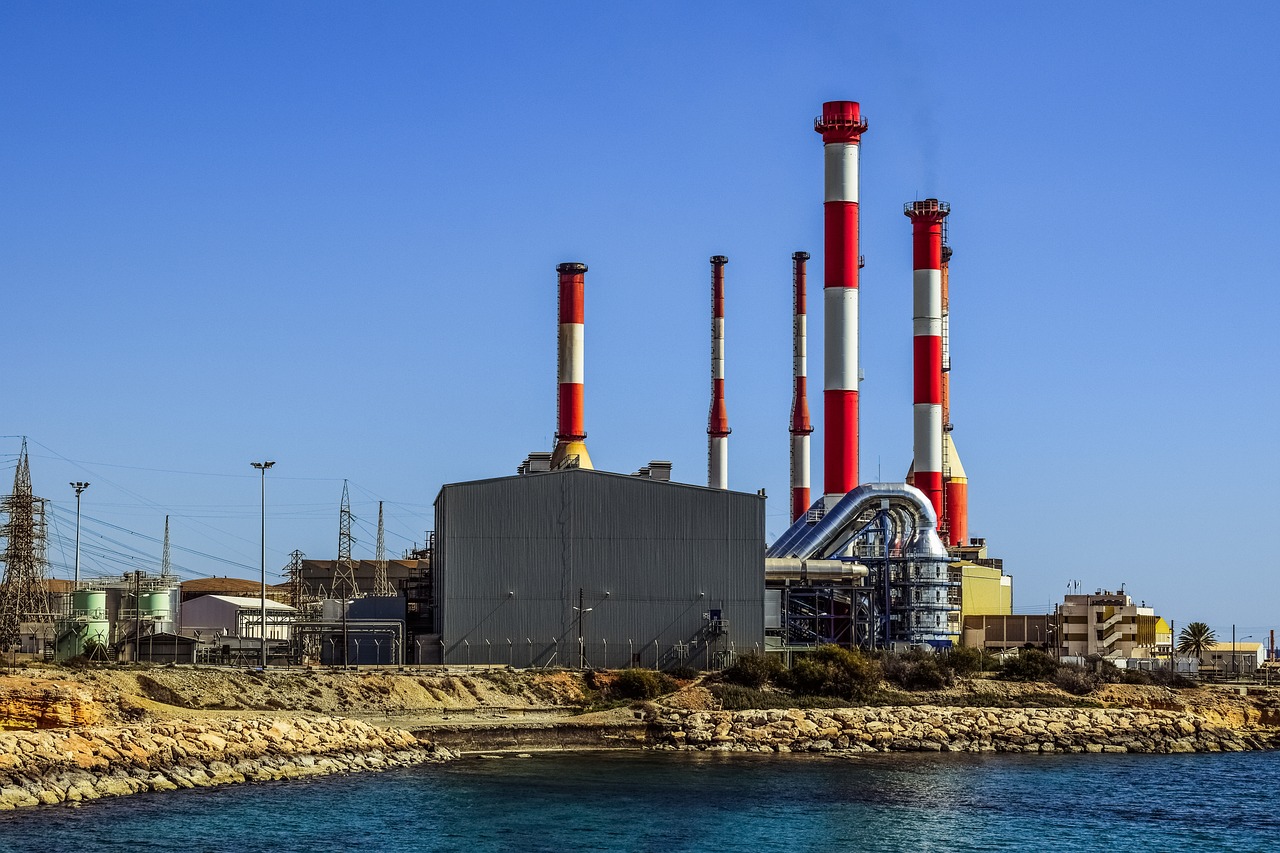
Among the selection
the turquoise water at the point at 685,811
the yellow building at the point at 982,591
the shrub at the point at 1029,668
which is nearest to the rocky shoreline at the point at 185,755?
the turquoise water at the point at 685,811

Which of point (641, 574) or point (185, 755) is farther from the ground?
point (641, 574)

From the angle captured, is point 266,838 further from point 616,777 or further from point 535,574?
point 535,574

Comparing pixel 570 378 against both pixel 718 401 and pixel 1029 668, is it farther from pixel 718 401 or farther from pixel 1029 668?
pixel 1029 668

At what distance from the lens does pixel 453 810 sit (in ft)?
127

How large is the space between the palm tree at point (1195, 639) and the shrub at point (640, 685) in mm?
46715

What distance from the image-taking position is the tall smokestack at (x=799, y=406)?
95.3 meters

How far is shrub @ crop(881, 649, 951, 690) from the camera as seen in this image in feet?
201

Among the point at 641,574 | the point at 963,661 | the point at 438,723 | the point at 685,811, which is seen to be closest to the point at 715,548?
the point at 641,574

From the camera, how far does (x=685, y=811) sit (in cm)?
3938

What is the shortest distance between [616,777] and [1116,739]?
20.3 metres

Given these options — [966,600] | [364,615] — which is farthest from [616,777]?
[966,600]

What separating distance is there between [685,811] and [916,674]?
78.6 ft

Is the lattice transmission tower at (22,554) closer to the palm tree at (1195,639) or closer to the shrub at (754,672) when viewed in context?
the shrub at (754,672)

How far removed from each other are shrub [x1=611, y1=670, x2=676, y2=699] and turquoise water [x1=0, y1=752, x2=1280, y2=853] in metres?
7.23
